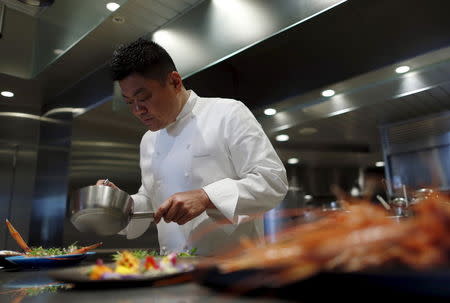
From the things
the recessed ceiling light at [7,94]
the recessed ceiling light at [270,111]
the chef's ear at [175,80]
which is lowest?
the chef's ear at [175,80]

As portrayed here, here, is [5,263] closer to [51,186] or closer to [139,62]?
[139,62]

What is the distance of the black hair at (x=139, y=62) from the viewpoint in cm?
145

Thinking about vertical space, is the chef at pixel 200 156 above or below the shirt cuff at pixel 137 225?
above

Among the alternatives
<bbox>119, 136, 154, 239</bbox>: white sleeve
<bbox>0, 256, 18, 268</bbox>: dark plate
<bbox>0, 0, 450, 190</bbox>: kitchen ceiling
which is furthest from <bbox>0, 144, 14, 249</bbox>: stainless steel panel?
<bbox>0, 256, 18, 268</bbox>: dark plate

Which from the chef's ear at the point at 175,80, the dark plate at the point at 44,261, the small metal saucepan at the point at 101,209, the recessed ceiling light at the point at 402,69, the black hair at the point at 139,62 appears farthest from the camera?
the recessed ceiling light at the point at 402,69

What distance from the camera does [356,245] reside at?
43 cm

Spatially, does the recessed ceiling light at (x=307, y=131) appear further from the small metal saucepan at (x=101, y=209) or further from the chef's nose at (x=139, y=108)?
the small metal saucepan at (x=101, y=209)

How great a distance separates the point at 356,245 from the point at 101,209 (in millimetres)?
793

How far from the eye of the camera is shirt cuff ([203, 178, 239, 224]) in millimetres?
1209

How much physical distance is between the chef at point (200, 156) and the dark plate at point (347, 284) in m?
0.67

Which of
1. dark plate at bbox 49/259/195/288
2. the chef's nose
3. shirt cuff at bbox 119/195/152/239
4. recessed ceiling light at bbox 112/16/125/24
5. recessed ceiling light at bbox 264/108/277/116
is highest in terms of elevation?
recessed ceiling light at bbox 112/16/125/24

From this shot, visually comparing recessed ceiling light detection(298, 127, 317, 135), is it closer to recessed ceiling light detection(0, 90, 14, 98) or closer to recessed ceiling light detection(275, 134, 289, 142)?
recessed ceiling light detection(275, 134, 289, 142)

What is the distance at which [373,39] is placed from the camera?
219 centimetres

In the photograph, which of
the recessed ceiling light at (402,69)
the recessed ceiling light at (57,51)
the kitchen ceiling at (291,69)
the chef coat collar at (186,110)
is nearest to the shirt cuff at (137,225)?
the chef coat collar at (186,110)
